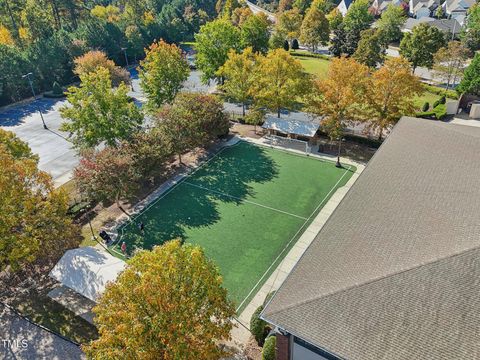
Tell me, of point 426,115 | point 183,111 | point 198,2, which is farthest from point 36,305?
point 198,2

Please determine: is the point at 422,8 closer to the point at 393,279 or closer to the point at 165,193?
the point at 165,193

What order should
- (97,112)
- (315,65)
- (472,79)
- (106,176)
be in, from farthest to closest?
(315,65) < (472,79) < (97,112) < (106,176)

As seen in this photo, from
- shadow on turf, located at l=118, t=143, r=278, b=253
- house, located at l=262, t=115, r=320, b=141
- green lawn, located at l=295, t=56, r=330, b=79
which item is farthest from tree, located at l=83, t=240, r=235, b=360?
green lawn, located at l=295, t=56, r=330, b=79

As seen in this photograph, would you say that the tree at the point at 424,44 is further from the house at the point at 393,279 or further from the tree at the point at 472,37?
the house at the point at 393,279

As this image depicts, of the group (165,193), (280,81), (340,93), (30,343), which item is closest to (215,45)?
(280,81)

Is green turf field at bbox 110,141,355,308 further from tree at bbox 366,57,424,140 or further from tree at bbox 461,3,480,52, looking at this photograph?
tree at bbox 461,3,480,52

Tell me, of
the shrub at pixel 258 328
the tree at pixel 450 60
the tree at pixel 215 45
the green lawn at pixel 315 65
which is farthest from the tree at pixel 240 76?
the shrub at pixel 258 328

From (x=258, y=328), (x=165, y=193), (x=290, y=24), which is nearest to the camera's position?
(x=258, y=328)
